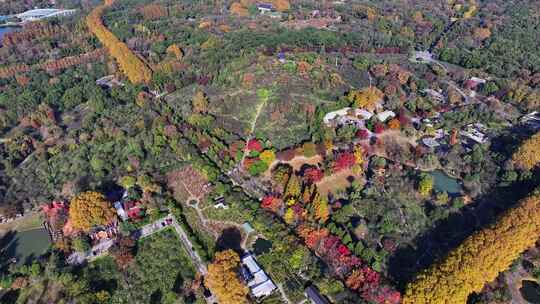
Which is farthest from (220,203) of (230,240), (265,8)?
(265,8)

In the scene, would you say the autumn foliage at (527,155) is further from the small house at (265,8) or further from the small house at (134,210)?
the small house at (265,8)

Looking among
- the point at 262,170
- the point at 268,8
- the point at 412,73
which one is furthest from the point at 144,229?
the point at 268,8

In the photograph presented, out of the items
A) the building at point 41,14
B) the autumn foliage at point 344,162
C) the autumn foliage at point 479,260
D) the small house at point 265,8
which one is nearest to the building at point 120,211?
the autumn foliage at point 344,162

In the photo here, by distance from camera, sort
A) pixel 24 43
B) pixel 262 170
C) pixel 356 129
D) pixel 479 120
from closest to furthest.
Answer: pixel 262 170 < pixel 356 129 < pixel 479 120 < pixel 24 43

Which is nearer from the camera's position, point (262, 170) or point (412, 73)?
point (262, 170)

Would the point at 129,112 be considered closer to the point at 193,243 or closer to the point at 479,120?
the point at 193,243

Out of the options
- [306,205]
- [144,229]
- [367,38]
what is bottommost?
[144,229]
